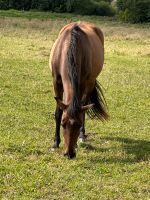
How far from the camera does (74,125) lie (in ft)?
19.1

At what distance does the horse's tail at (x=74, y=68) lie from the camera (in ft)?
19.1

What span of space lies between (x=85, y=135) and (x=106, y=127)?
786mm

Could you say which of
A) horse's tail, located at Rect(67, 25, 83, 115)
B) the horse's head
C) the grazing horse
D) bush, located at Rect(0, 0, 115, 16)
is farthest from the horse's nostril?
bush, located at Rect(0, 0, 115, 16)

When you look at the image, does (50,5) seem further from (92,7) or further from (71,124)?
(71,124)

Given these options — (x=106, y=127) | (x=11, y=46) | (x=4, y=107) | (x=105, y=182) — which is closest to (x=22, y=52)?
(x=11, y=46)

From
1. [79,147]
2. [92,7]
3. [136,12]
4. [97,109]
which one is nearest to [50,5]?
[92,7]

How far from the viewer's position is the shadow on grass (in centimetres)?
647

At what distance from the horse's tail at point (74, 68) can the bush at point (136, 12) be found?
35.3 meters

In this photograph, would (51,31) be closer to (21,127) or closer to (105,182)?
(21,127)

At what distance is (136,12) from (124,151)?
35606mm

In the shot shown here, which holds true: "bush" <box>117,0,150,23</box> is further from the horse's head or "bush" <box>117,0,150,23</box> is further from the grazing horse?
the horse's head

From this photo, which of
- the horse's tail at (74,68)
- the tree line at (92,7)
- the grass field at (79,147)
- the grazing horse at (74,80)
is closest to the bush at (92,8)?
the tree line at (92,7)

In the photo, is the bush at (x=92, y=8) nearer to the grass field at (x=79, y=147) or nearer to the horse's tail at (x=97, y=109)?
the grass field at (x=79, y=147)

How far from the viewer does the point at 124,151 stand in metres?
6.94
